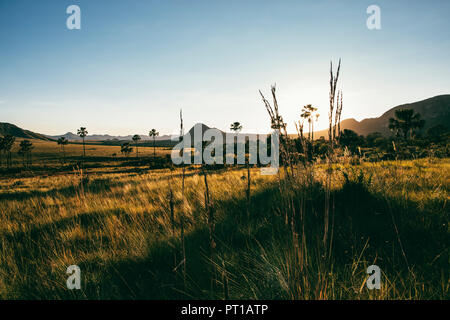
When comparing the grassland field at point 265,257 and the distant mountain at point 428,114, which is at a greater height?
the distant mountain at point 428,114

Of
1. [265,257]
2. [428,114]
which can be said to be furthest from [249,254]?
[428,114]

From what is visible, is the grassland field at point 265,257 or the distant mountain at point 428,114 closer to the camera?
the grassland field at point 265,257

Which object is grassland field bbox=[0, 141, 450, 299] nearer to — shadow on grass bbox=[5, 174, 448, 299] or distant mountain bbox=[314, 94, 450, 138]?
shadow on grass bbox=[5, 174, 448, 299]

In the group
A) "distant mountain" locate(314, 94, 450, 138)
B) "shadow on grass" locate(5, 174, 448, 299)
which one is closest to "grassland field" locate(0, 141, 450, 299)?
"shadow on grass" locate(5, 174, 448, 299)

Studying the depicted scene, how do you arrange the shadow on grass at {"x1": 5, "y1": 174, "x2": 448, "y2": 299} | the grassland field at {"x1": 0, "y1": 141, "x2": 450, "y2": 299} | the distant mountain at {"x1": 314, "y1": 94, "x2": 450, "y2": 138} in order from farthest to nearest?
the distant mountain at {"x1": 314, "y1": 94, "x2": 450, "y2": 138} → the shadow on grass at {"x1": 5, "y1": 174, "x2": 448, "y2": 299} → the grassland field at {"x1": 0, "y1": 141, "x2": 450, "y2": 299}

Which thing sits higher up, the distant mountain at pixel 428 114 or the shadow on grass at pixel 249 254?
the distant mountain at pixel 428 114

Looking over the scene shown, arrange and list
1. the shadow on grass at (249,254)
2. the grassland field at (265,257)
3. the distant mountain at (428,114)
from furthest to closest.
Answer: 1. the distant mountain at (428,114)
2. the shadow on grass at (249,254)
3. the grassland field at (265,257)

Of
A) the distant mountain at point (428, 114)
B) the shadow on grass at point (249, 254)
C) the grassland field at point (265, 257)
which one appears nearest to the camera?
the grassland field at point (265, 257)

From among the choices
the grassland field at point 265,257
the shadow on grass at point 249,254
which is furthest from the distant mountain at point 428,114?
the grassland field at point 265,257

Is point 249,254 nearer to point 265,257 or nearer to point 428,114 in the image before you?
point 265,257

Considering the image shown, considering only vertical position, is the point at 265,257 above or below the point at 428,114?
below

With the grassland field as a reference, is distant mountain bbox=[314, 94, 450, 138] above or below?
above

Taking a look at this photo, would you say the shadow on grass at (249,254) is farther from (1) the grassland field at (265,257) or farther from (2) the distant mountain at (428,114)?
(2) the distant mountain at (428,114)
